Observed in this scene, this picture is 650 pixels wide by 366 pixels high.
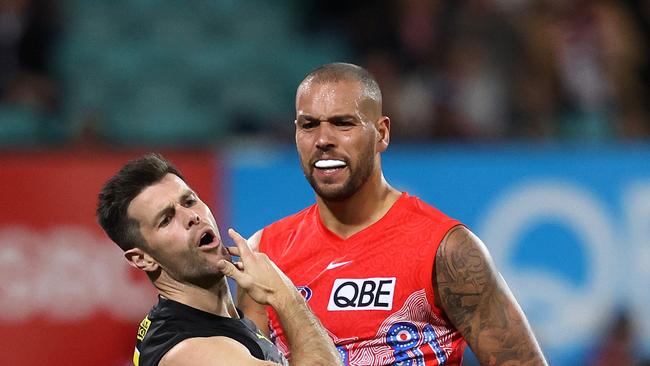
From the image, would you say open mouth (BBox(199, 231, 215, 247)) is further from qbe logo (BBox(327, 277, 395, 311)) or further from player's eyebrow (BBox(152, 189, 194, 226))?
qbe logo (BBox(327, 277, 395, 311))

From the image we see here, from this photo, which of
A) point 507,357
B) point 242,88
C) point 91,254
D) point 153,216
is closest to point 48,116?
point 91,254

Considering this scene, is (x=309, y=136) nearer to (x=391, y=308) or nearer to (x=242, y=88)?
(x=391, y=308)

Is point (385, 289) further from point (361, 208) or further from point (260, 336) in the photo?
point (260, 336)

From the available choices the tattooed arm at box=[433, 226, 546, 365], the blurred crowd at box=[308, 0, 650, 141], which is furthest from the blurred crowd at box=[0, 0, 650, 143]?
the tattooed arm at box=[433, 226, 546, 365]

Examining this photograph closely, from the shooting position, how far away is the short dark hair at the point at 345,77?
5.27m

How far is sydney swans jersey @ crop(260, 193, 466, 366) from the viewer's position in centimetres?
509

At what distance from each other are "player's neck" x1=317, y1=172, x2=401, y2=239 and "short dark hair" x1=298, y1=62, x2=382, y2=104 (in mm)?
373

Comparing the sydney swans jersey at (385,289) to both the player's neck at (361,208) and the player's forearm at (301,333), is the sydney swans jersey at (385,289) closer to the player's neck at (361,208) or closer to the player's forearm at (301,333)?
the player's neck at (361,208)

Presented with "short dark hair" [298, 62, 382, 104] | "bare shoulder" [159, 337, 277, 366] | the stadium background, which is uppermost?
the stadium background

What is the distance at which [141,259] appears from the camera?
17.3 ft

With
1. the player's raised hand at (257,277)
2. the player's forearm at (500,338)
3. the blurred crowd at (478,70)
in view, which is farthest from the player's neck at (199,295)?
the blurred crowd at (478,70)

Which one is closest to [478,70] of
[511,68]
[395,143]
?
[511,68]

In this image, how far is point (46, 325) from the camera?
9.24 m

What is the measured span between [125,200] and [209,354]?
2.55ft
